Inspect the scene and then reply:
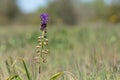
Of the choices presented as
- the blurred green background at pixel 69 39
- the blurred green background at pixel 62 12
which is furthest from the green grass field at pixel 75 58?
the blurred green background at pixel 62 12

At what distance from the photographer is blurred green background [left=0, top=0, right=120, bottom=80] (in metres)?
3.08

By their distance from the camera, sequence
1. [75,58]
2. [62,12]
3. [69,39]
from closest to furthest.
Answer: [75,58]
[69,39]
[62,12]

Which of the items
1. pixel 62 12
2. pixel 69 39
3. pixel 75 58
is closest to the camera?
pixel 75 58

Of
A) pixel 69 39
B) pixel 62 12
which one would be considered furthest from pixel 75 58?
pixel 62 12

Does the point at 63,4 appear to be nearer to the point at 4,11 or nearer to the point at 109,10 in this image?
the point at 109,10

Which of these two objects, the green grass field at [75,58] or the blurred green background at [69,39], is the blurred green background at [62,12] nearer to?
the blurred green background at [69,39]

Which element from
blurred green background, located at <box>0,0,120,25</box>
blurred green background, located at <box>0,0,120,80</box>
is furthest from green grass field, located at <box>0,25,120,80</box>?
blurred green background, located at <box>0,0,120,25</box>

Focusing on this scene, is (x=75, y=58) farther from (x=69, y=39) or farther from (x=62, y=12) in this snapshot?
(x=62, y=12)

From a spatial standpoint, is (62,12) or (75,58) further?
(62,12)

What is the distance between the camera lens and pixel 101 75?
254 centimetres

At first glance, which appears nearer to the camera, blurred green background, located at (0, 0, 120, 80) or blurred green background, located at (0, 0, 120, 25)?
blurred green background, located at (0, 0, 120, 80)

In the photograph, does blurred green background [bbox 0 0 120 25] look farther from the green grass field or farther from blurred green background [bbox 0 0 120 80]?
the green grass field

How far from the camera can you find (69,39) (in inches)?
250

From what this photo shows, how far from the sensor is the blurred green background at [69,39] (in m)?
3.08
